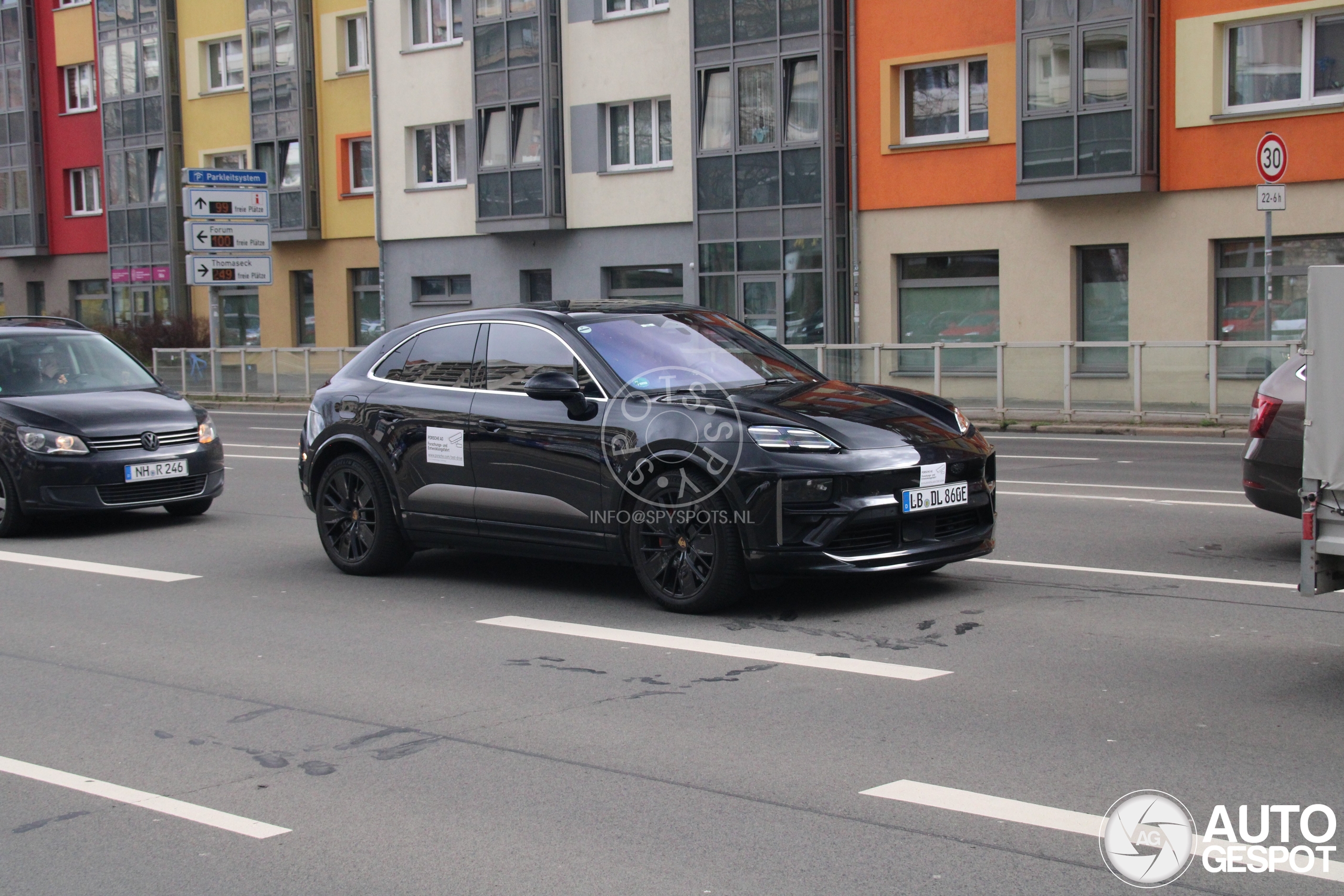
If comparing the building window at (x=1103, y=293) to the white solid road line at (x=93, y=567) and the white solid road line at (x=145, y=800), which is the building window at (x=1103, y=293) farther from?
the white solid road line at (x=145, y=800)

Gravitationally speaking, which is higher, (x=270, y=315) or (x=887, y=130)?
(x=887, y=130)

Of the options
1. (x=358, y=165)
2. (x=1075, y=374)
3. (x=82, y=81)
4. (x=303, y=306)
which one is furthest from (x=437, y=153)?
(x=1075, y=374)

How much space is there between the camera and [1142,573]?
904 cm

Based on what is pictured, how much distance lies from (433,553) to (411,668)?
358 cm

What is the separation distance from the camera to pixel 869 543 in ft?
25.5

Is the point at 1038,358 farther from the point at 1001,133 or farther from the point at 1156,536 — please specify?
the point at 1156,536

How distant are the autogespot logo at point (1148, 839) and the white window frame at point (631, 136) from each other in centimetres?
2763

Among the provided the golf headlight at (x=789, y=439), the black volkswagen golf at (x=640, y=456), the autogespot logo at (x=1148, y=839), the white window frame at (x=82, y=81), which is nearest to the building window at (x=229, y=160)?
the white window frame at (x=82, y=81)

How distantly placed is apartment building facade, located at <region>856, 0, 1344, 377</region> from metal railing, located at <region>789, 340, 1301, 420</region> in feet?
0.44

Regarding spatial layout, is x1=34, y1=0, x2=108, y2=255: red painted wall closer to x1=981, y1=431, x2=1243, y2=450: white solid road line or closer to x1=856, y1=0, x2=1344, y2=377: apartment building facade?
x1=856, y1=0, x2=1344, y2=377: apartment building facade

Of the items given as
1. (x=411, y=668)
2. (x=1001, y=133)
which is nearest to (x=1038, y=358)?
(x=1001, y=133)

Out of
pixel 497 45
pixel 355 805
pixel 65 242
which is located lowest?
pixel 355 805

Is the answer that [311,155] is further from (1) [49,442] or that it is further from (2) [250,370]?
(1) [49,442]

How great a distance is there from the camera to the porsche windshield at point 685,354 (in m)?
8.49
